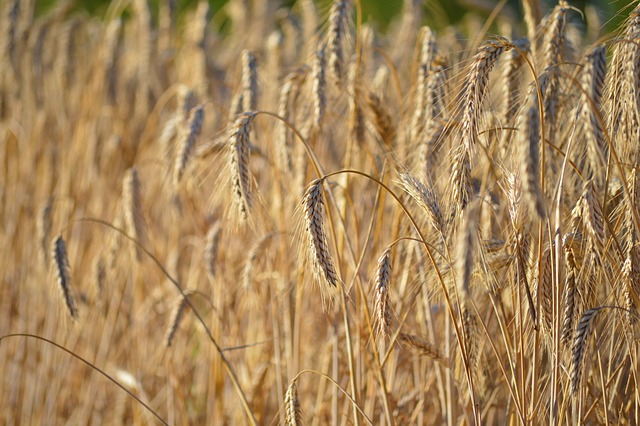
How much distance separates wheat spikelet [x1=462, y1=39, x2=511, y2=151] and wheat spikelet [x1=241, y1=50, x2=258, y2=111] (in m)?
0.81

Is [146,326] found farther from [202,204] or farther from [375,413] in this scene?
[375,413]

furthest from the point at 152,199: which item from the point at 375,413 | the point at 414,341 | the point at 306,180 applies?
the point at 414,341

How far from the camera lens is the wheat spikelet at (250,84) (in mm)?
1854

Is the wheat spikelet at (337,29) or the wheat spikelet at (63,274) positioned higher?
the wheat spikelet at (337,29)

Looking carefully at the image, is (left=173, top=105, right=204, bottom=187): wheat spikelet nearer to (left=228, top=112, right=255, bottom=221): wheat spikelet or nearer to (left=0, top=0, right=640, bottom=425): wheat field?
(left=0, top=0, right=640, bottom=425): wheat field

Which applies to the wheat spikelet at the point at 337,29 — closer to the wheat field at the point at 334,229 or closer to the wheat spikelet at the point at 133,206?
the wheat field at the point at 334,229

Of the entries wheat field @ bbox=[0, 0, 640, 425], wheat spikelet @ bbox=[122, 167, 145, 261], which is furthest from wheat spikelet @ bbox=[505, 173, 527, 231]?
wheat spikelet @ bbox=[122, 167, 145, 261]

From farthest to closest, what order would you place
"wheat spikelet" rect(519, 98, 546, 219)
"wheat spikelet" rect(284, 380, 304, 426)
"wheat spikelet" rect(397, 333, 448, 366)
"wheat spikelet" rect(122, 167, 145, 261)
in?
"wheat spikelet" rect(122, 167, 145, 261)
"wheat spikelet" rect(397, 333, 448, 366)
"wheat spikelet" rect(284, 380, 304, 426)
"wheat spikelet" rect(519, 98, 546, 219)

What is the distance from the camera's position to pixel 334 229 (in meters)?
1.50

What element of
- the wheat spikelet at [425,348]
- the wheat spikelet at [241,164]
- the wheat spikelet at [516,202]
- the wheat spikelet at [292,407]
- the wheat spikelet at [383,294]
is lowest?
the wheat spikelet at [292,407]

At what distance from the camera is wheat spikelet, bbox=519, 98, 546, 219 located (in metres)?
0.85

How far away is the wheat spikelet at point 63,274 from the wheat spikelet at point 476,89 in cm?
105

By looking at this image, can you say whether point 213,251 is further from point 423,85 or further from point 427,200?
point 427,200

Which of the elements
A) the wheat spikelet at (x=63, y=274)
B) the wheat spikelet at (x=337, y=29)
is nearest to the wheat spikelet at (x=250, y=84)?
the wheat spikelet at (x=337, y=29)
